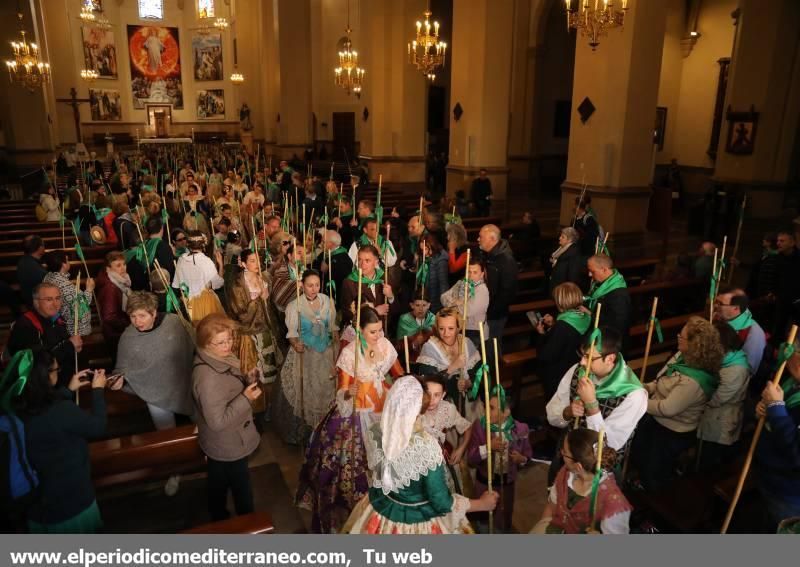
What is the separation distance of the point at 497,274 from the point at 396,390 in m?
3.17

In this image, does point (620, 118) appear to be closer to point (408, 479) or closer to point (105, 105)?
point (408, 479)

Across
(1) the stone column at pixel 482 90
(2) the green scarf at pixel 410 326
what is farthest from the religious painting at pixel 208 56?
(2) the green scarf at pixel 410 326

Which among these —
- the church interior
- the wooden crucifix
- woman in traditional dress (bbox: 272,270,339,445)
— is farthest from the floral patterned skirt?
the wooden crucifix

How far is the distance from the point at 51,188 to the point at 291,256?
24.3 ft

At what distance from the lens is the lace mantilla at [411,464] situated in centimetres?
261

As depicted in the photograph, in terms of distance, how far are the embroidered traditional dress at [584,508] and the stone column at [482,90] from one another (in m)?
11.1

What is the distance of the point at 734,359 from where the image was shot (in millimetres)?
3605

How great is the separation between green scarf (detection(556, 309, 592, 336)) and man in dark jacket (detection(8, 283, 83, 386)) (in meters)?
3.46

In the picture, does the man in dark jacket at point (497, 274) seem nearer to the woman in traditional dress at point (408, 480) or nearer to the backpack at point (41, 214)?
the woman in traditional dress at point (408, 480)

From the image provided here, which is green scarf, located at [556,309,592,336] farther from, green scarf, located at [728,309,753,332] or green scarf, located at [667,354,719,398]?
green scarf, located at [728,309,753,332]

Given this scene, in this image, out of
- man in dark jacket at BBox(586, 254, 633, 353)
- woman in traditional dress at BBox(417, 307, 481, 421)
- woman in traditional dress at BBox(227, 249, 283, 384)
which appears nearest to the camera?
woman in traditional dress at BBox(417, 307, 481, 421)

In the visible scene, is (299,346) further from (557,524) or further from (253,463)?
(557,524)

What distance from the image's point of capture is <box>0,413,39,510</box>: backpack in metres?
2.68
